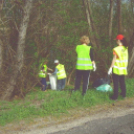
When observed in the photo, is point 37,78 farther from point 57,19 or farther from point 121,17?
point 121,17

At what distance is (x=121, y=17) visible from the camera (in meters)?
9.73

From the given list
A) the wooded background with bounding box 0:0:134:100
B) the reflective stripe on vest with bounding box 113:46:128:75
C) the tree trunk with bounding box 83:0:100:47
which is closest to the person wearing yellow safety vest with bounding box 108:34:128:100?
the reflective stripe on vest with bounding box 113:46:128:75

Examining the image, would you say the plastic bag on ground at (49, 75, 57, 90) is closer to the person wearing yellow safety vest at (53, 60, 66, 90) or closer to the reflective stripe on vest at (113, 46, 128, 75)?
the person wearing yellow safety vest at (53, 60, 66, 90)

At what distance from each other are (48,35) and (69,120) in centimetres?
408

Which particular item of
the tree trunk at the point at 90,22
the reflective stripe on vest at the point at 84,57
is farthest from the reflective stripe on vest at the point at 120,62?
the tree trunk at the point at 90,22

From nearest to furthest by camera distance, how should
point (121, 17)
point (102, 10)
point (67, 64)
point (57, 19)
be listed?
point (57, 19) < point (67, 64) < point (121, 17) < point (102, 10)

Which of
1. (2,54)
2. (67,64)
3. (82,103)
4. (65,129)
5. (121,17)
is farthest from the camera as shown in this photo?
(121,17)

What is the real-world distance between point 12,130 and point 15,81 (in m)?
2.78

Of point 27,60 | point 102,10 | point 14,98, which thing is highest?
point 102,10

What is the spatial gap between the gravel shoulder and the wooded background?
2422mm

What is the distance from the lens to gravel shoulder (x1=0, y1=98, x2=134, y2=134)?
4.14 meters

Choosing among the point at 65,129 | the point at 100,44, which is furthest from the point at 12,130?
the point at 100,44

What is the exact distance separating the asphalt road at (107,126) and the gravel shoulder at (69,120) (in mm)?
112

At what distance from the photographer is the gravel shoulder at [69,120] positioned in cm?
414
